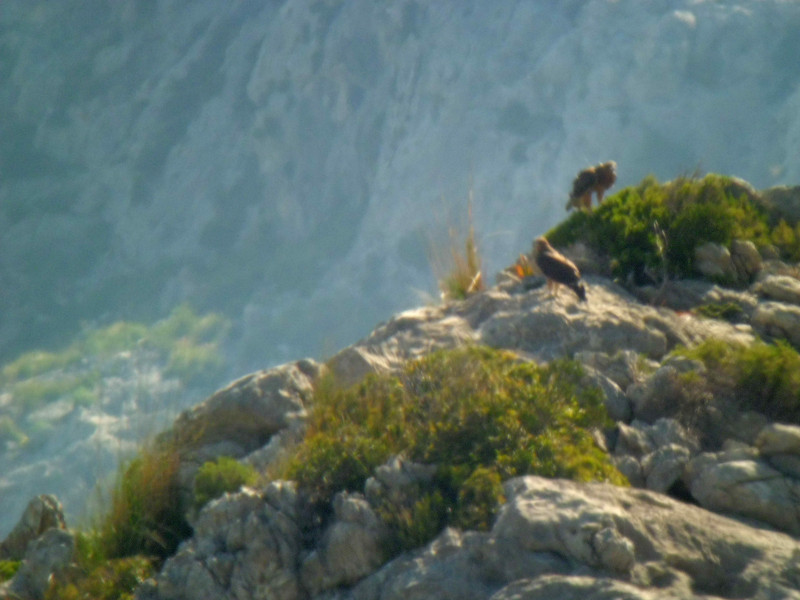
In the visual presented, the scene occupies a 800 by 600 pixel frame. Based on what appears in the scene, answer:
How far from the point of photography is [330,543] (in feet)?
15.3

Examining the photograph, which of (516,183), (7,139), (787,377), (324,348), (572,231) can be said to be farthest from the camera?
(7,139)

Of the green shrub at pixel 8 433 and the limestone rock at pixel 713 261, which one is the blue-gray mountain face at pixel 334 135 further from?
the limestone rock at pixel 713 261

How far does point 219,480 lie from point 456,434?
185 cm

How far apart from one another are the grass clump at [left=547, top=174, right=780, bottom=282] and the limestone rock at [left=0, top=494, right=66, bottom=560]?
6.35 m

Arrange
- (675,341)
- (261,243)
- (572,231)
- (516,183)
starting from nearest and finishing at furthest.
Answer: (675,341), (572,231), (516,183), (261,243)

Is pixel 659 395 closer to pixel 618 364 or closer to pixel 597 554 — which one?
pixel 618 364

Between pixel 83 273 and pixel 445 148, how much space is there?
145ft

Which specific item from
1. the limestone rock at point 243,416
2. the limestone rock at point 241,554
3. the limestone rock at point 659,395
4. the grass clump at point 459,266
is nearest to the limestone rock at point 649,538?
the limestone rock at point 241,554

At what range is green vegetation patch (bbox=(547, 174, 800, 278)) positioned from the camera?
9086mm

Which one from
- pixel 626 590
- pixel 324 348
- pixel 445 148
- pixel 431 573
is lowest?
pixel 626 590

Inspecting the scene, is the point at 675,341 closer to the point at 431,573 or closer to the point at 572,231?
the point at 572,231

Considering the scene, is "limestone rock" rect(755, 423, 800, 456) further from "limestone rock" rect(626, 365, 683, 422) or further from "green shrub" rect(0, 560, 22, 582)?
"green shrub" rect(0, 560, 22, 582)

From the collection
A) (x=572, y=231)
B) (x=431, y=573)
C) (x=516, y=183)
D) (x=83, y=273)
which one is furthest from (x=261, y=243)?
(x=431, y=573)

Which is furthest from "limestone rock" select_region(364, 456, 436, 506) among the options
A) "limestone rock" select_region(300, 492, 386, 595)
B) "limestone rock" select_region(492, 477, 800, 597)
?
"limestone rock" select_region(492, 477, 800, 597)
